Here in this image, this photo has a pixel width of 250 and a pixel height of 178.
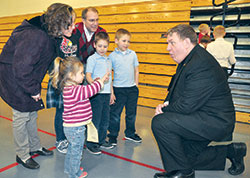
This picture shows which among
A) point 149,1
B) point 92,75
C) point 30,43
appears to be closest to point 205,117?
point 92,75

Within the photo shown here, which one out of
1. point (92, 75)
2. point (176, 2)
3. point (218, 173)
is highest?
point (176, 2)

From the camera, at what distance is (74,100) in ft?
5.76

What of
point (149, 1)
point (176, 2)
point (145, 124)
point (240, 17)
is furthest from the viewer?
point (149, 1)

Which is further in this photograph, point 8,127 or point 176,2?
point 176,2

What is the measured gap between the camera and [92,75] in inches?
96.7

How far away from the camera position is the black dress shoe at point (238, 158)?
2.04 m

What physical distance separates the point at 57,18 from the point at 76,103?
79 centimetres

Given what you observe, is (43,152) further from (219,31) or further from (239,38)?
(239,38)

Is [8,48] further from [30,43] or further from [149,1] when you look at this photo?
[149,1]

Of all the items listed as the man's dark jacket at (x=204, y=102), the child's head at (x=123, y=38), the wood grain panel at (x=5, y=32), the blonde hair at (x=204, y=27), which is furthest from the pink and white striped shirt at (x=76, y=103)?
the wood grain panel at (x=5, y=32)

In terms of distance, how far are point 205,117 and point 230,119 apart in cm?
24

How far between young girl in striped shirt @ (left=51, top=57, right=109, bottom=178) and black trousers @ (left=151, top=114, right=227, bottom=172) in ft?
2.16

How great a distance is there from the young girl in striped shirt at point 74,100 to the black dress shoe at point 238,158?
1458mm

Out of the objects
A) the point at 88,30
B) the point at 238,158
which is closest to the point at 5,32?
the point at 88,30
